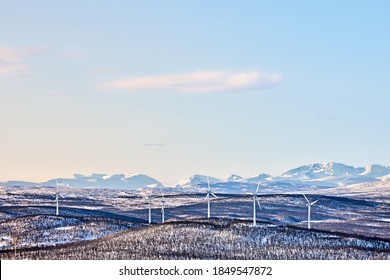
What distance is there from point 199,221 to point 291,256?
31.3 meters

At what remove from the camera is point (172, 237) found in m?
156

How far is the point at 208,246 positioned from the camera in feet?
490

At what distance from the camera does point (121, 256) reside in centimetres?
13888

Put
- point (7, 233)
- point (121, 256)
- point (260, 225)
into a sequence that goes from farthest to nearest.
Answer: point (7, 233), point (260, 225), point (121, 256)

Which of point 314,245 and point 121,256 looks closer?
point 121,256
